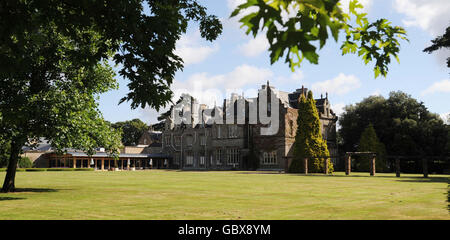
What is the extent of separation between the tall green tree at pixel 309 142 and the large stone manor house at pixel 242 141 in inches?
295

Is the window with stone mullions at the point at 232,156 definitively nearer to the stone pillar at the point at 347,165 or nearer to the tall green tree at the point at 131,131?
the stone pillar at the point at 347,165

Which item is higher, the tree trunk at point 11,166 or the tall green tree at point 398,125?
the tall green tree at point 398,125

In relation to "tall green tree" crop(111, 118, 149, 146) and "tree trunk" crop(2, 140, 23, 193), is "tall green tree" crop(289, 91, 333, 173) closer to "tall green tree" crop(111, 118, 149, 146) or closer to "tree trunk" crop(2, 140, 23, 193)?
"tree trunk" crop(2, 140, 23, 193)

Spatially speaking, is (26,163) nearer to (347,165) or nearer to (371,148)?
(347,165)

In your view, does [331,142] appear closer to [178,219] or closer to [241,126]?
[241,126]

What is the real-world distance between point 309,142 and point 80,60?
36529 mm

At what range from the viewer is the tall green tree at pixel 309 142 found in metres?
42.8

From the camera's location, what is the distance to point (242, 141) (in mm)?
61438

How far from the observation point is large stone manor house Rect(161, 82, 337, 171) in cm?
5603

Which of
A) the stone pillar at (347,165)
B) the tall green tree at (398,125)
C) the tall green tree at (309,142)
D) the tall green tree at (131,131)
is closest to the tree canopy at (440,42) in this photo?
the stone pillar at (347,165)
